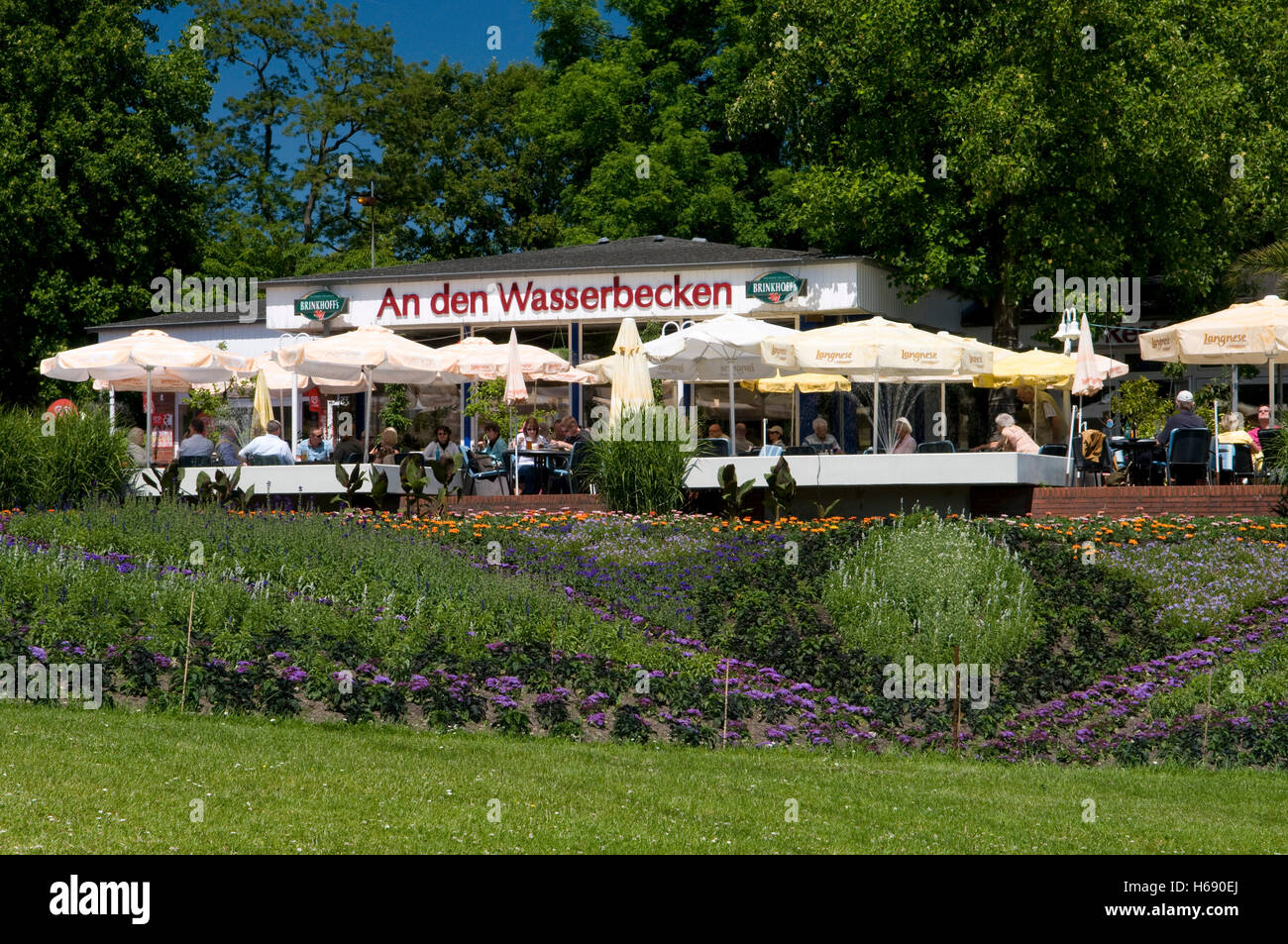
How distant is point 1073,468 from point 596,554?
8.39 m

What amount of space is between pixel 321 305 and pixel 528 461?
11.6 m

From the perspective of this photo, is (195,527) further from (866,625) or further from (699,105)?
(699,105)

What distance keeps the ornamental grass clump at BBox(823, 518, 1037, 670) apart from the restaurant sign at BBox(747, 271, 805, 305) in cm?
1438

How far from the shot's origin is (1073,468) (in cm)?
2095

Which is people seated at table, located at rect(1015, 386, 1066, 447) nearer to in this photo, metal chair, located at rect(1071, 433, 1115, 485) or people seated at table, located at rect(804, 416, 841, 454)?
metal chair, located at rect(1071, 433, 1115, 485)

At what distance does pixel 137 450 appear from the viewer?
2030 cm

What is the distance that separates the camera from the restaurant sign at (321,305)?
1287 inches

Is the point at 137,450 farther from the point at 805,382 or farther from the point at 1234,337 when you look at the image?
the point at 1234,337

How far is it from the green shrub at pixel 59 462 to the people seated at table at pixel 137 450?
38 centimetres

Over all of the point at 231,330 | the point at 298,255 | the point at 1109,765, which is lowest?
the point at 1109,765

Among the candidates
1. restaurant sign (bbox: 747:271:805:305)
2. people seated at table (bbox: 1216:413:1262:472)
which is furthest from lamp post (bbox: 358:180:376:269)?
people seated at table (bbox: 1216:413:1262:472)

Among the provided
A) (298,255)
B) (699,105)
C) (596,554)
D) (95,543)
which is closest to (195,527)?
(95,543)

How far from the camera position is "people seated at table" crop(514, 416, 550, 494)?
22.2 metres

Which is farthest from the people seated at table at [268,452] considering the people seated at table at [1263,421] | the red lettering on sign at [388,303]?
the people seated at table at [1263,421]
